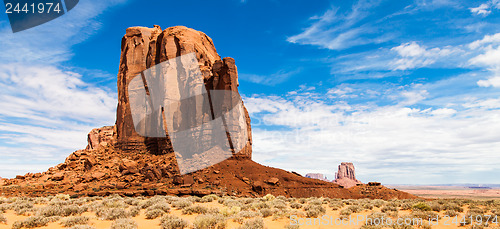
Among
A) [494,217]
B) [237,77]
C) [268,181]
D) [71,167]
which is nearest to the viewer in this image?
[494,217]

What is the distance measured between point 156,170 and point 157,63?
2822cm

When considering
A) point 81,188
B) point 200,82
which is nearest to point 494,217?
point 81,188

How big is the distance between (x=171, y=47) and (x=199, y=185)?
106 ft

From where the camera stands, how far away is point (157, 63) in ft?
185

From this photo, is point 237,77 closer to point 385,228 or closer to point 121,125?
point 121,125

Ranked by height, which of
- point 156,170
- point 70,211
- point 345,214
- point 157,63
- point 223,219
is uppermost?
point 157,63

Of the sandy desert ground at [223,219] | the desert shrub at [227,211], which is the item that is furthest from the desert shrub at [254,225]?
the desert shrub at [227,211]

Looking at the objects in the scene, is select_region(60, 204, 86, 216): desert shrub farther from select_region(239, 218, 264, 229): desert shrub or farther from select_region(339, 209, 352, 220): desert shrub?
select_region(339, 209, 352, 220): desert shrub

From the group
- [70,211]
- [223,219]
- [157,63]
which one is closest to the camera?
[223,219]

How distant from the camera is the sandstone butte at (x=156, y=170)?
111 ft

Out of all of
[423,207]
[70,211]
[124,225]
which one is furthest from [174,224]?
[423,207]

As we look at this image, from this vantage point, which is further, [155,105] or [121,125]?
[121,125]

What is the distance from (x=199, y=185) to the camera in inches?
1385

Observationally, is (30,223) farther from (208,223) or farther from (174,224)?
(208,223)
